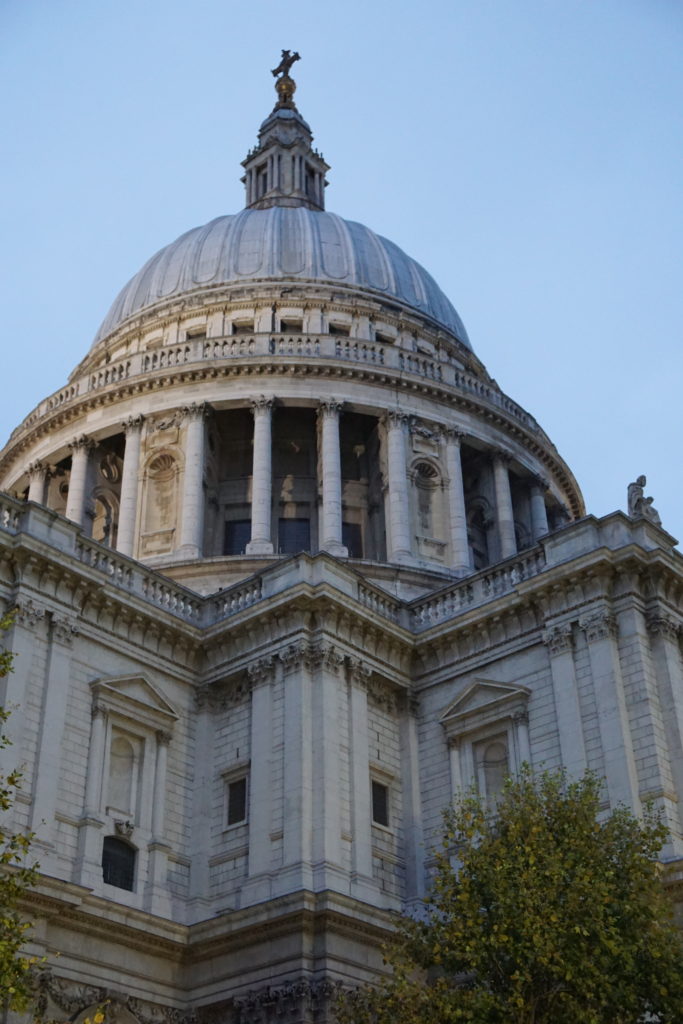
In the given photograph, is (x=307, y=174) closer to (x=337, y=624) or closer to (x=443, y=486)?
(x=443, y=486)

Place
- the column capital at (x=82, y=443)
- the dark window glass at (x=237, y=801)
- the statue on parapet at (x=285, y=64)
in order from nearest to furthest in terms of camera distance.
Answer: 1. the dark window glass at (x=237, y=801)
2. the column capital at (x=82, y=443)
3. the statue on parapet at (x=285, y=64)

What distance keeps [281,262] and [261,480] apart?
44.9ft

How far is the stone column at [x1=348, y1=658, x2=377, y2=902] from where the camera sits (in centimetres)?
2731

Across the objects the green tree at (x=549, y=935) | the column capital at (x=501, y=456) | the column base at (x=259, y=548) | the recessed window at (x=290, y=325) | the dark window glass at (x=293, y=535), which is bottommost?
the green tree at (x=549, y=935)

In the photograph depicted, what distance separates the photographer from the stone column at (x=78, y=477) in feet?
151

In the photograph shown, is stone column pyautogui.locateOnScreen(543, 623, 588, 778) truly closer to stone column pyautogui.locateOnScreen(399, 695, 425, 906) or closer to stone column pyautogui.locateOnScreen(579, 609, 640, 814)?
stone column pyautogui.locateOnScreen(579, 609, 640, 814)

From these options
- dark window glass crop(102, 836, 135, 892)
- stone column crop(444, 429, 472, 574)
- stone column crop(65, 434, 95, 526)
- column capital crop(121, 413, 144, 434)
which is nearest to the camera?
dark window glass crop(102, 836, 135, 892)

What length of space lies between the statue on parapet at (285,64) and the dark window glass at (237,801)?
50.8m

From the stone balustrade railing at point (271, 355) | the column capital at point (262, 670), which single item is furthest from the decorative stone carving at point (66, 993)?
the stone balustrade railing at point (271, 355)

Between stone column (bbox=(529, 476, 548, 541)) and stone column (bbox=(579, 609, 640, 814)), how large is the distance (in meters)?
21.1

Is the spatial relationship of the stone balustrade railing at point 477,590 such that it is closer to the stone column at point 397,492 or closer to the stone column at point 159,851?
the stone column at point 159,851

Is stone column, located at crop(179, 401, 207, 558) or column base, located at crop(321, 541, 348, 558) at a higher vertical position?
stone column, located at crop(179, 401, 207, 558)

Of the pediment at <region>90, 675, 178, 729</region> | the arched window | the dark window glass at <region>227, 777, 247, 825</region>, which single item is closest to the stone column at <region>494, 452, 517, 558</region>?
the dark window glass at <region>227, 777, 247, 825</region>

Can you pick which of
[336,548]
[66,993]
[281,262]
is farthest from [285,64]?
[66,993]
